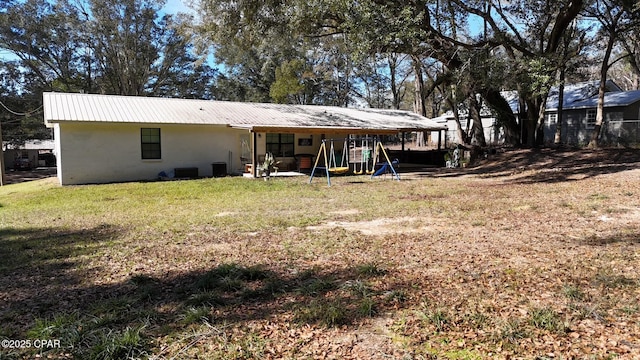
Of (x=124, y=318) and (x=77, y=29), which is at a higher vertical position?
(x=77, y=29)

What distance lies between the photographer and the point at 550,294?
372cm

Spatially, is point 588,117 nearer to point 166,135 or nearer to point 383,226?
point 383,226

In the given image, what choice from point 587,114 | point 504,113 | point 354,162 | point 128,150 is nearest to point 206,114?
point 128,150

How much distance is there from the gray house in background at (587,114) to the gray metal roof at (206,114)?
8.51m

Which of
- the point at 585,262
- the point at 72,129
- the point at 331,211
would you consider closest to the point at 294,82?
the point at 72,129

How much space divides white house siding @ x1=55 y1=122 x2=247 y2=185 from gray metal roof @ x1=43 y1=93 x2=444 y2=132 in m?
0.42

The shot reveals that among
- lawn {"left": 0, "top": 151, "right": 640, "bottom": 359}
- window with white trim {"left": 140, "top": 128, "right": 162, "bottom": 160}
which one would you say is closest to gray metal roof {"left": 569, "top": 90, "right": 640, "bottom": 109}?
lawn {"left": 0, "top": 151, "right": 640, "bottom": 359}

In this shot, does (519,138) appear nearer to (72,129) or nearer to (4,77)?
(72,129)

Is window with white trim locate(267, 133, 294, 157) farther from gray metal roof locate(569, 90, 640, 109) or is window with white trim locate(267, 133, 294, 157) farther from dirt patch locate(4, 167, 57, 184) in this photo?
gray metal roof locate(569, 90, 640, 109)

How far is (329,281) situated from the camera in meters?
4.21

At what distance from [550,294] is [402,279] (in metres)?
1.37

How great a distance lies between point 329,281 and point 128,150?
45.9 ft

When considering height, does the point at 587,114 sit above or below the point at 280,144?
above

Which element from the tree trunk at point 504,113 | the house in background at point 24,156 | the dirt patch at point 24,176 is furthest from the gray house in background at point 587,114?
the house in background at point 24,156
